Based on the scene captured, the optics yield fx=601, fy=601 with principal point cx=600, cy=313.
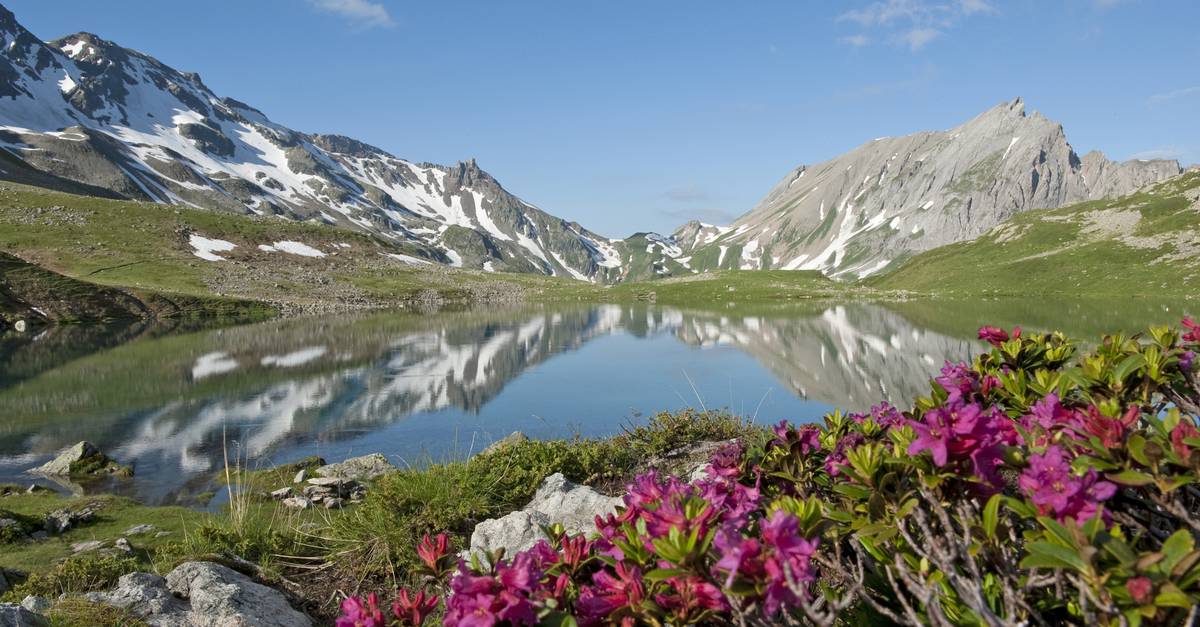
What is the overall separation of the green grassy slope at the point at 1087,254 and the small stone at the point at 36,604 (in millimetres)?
105845

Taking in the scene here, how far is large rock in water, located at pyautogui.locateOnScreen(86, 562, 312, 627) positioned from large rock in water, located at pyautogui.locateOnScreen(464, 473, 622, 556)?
1925mm

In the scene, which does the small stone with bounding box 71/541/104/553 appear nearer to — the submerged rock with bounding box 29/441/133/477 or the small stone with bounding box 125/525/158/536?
the small stone with bounding box 125/525/158/536

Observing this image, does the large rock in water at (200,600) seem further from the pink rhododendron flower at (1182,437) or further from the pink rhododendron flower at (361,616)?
the pink rhododendron flower at (1182,437)

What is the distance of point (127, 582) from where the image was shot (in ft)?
18.3

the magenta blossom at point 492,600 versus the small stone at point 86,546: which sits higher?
the magenta blossom at point 492,600

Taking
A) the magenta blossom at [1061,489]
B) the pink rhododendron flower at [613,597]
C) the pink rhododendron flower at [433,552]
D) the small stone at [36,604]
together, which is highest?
the magenta blossom at [1061,489]

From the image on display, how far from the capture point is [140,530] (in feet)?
34.4

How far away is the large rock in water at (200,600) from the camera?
17.3 ft

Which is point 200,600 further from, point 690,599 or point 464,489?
point 690,599

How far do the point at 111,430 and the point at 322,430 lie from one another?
6.94 m

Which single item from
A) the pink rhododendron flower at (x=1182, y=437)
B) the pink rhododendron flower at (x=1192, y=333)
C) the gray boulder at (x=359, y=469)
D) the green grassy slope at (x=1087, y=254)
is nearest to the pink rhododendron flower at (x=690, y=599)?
the pink rhododendron flower at (x=1182, y=437)

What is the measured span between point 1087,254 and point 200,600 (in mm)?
133708

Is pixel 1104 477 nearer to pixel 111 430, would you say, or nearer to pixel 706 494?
pixel 706 494

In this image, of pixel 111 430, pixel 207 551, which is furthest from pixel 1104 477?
pixel 111 430
